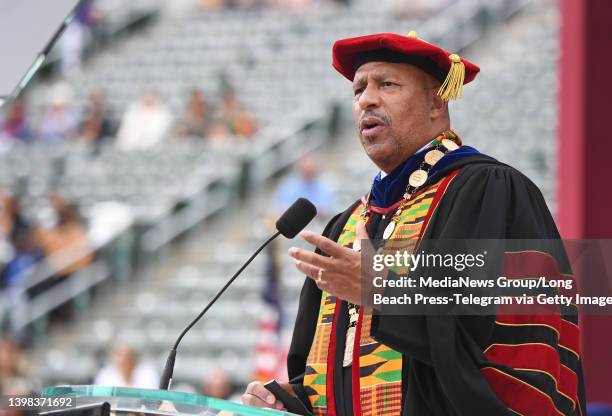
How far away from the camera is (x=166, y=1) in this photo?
49.5 feet

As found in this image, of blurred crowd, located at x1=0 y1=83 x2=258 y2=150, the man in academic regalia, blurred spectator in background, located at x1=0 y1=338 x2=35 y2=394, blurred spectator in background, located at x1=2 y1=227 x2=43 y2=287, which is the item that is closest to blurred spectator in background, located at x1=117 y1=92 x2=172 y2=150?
blurred crowd, located at x1=0 y1=83 x2=258 y2=150

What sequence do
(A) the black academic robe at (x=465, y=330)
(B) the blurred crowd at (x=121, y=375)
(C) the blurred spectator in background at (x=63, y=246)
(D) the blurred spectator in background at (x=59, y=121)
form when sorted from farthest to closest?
(D) the blurred spectator in background at (x=59, y=121) < (C) the blurred spectator in background at (x=63, y=246) < (B) the blurred crowd at (x=121, y=375) < (A) the black academic robe at (x=465, y=330)

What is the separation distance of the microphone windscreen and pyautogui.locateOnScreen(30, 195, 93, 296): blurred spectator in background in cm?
746

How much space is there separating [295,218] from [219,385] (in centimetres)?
586

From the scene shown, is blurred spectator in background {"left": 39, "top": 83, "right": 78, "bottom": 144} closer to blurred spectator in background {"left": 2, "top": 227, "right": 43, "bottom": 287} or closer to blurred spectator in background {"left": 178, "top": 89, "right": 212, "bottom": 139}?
blurred spectator in background {"left": 178, "top": 89, "right": 212, "bottom": 139}

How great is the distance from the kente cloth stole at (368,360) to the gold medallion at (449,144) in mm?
151

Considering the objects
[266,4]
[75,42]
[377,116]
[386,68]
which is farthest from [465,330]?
[266,4]

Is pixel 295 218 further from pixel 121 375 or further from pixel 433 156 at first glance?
pixel 121 375

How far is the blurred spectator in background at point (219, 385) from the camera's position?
8.45 m

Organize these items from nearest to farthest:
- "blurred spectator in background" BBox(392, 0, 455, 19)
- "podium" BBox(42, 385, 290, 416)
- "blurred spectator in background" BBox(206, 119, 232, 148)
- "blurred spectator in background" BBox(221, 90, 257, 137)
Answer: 1. "podium" BBox(42, 385, 290, 416)
2. "blurred spectator in background" BBox(206, 119, 232, 148)
3. "blurred spectator in background" BBox(221, 90, 257, 137)
4. "blurred spectator in background" BBox(392, 0, 455, 19)

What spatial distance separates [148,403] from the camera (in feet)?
7.41

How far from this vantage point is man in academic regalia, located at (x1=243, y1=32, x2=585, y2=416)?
8.31ft

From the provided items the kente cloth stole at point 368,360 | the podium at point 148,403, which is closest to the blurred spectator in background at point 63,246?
the kente cloth stole at point 368,360

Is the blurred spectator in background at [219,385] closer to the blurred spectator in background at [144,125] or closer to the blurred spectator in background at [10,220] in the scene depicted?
the blurred spectator in background at [10,220]
